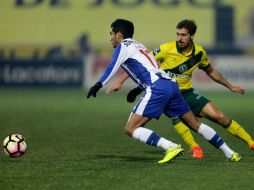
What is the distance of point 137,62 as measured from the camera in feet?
32.3

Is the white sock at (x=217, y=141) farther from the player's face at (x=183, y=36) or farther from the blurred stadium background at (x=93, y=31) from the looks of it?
the blurred stadium background at (x=93, y=31)

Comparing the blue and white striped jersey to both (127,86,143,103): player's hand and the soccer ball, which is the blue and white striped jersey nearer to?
(127,86,143,103): player's hand

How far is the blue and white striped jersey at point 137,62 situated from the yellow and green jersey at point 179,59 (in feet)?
3.40

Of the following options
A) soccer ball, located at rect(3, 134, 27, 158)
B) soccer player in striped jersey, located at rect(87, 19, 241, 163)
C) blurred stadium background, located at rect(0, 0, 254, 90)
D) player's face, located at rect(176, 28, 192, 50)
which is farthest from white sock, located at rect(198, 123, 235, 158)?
blurred stadium background, located at rect(0, 0, 254, 90)

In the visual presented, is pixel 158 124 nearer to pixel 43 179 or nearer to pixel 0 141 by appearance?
pixel 0 141

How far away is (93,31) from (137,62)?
23.5 m

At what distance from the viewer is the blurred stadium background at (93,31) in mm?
31322

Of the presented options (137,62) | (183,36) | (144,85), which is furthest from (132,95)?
(183,36)

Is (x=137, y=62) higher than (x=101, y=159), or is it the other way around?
(x=137, y=62)

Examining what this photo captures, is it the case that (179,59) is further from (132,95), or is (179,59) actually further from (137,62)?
(137,62)

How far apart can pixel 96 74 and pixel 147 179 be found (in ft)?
73.2

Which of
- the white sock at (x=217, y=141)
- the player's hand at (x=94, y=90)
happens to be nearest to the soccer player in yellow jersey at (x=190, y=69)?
the white sock at (x=217, y=141)

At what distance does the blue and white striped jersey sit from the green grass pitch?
3.68 ft

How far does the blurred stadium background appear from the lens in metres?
31.3
